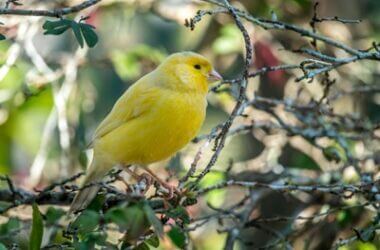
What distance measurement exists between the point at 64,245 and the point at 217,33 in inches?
171

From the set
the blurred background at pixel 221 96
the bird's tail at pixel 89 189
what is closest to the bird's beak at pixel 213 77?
the bird's tail at pixel 89 189

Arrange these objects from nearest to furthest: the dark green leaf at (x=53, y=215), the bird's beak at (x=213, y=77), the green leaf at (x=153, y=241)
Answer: the green leaf at (x=153, y=241)
the dark green leaf at (x=53, y=215)
the bird's beak at (x=213, y=77)

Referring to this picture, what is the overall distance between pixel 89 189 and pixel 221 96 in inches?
85.1

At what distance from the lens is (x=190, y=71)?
13.5 feet

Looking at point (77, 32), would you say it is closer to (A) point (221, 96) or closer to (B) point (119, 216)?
(B) point (119, 216)

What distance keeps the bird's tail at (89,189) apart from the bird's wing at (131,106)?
0.16 meters

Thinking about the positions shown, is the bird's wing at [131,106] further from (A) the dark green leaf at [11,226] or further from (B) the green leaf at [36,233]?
(B) the green leaf at [36,233]

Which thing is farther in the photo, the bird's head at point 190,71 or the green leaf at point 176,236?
the bird's head at point 190,71

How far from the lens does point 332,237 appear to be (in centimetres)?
505

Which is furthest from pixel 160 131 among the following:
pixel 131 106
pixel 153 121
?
pixel 131 106

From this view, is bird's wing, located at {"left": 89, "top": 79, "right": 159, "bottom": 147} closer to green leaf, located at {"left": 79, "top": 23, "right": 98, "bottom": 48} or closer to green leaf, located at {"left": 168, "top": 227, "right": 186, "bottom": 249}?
green leaf, located at {"left": 79, "top": 23, "right": 98, "bottom": 48}

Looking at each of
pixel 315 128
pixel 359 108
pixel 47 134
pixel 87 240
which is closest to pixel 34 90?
pixel 47 134

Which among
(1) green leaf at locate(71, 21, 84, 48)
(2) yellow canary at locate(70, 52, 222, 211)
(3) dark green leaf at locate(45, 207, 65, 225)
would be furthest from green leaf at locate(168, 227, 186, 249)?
(3) dark green leaf at locate(45, 207, 65, 225)

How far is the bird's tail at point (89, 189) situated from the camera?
145 inches
